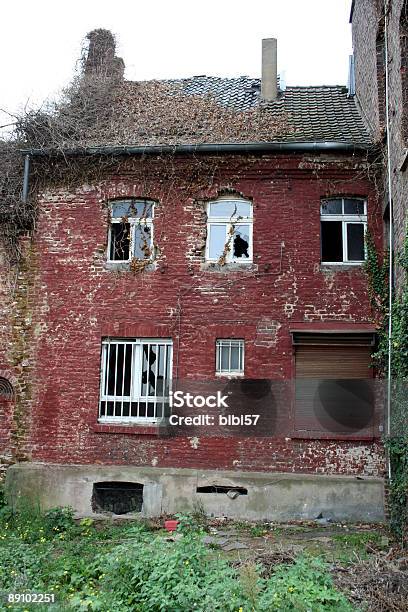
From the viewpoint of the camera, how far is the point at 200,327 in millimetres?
11828

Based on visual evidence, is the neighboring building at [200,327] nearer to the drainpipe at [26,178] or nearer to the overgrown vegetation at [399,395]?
the drainpipe at [26,178]

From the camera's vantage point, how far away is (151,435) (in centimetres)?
1161

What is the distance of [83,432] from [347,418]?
5.26 metres

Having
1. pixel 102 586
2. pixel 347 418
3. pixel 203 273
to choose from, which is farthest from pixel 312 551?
pixel 203 273

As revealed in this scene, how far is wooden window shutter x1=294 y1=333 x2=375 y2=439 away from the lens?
11273mm

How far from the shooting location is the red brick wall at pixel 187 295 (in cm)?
1156

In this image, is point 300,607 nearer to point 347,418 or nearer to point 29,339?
point 347,418

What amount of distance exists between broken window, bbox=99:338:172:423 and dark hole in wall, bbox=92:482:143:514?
1284mm

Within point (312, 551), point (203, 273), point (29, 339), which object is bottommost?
point (312, 551)

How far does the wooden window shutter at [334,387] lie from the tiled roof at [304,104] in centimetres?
412

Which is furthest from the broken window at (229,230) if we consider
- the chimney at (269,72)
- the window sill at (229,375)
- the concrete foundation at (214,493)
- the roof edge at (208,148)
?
the concrete foundation at (214,493)

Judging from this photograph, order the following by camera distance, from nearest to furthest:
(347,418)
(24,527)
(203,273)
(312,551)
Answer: (312,551) → (24,527) → (347,418) → (203,273)

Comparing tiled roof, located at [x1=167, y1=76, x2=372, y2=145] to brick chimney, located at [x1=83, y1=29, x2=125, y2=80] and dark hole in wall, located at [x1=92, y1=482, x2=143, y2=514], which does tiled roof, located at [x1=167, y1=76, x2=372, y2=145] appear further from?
dark hole in wall, located at [x1=92, y1=482, x2=143, y2=514]

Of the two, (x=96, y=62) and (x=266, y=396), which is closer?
(x=266, y=396)
